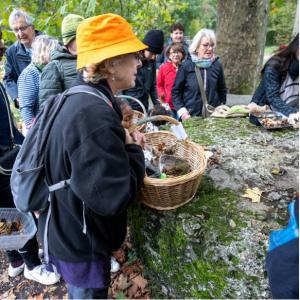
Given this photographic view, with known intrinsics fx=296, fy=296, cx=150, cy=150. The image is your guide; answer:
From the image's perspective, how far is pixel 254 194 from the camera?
2436 mm

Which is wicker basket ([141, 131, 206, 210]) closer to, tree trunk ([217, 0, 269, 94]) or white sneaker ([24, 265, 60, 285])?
white sneaker ([24, 265, 60, 285])

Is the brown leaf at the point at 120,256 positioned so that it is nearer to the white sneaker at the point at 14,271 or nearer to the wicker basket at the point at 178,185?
the white sneaker at the point at 14,271

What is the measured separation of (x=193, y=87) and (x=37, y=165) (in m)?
3.08

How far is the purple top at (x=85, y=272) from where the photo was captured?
6.15 feet

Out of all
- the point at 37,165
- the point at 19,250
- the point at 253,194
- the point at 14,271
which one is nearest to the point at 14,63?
the point at 19,250

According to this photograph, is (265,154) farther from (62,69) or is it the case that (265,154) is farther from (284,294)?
(62,69)

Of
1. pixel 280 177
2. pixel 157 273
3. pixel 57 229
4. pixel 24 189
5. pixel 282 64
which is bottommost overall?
pixel 157 273

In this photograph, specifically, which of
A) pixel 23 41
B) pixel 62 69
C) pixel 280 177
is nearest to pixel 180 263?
pixel 280 177

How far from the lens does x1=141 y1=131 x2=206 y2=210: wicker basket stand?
6.35ft

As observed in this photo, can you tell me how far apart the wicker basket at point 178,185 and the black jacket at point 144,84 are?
90.7 inches

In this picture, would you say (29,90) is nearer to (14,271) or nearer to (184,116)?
(14,271)

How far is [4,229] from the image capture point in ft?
8.41

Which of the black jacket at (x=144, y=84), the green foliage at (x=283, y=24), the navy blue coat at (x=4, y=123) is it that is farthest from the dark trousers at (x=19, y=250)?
the green foliage at (x=283, y=24)

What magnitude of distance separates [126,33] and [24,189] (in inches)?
43.3
